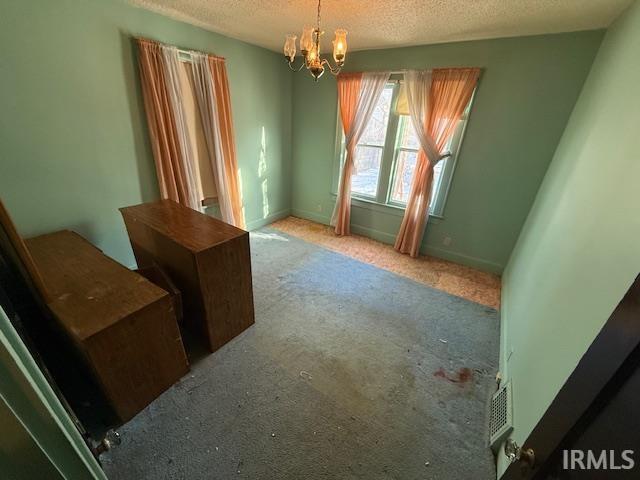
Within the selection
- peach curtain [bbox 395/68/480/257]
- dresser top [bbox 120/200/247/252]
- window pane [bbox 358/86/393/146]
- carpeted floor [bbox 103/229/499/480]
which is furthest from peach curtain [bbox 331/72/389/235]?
dresser top [bbox 120/200/247/252]

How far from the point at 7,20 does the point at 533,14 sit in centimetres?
345

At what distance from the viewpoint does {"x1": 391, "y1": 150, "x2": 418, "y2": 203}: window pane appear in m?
3.12

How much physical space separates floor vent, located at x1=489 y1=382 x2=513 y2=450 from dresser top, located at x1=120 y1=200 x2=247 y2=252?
6.05ft

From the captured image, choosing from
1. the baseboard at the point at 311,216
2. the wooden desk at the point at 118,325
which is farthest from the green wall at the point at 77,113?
the baseboard at the point at 311,216

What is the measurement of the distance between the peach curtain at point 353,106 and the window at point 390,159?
121 mm

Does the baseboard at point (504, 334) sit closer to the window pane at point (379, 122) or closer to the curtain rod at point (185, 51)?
the window pane at point (379, 122)

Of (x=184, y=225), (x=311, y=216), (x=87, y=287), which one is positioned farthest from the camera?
(x=311, y=216)

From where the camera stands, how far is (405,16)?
1.95 meters

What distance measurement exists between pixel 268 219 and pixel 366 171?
1.65 meters

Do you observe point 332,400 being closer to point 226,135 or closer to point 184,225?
point 184,225

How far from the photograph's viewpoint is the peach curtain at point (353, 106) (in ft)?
9.59

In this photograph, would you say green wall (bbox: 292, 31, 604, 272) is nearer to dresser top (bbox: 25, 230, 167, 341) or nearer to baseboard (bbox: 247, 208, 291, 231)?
baseboard (bbox: 247, 208, 291, 231)

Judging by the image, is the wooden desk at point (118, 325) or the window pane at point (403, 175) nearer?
the wooden desk at point (118, 325)

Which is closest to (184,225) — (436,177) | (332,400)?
(332,400)
